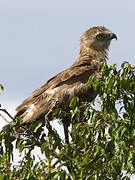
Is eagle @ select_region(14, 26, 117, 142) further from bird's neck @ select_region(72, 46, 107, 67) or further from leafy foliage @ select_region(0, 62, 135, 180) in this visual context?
leafy foliage @ select_region(0, 62, 135, 180)

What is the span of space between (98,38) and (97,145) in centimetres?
700

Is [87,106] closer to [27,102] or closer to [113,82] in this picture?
[113,82]

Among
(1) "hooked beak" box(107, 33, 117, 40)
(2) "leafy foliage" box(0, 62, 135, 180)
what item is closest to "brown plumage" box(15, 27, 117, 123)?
(1) "hooked beak" box(107, 33, 117, 40)

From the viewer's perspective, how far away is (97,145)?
6113 millimetres

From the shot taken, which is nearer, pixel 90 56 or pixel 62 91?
pixel 62 91

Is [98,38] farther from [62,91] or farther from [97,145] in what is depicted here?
[97,145]

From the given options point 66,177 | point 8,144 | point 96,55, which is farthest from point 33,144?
point 96,55

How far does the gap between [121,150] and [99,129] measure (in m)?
0.41

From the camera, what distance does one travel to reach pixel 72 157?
6.00 m

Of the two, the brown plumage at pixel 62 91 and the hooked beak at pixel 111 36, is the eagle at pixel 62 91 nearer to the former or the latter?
the brown plumage at pixel 62 91

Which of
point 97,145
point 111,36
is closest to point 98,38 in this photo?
point 111,36

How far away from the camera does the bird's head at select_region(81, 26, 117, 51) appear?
12.8 m

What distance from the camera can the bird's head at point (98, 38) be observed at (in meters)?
12.8

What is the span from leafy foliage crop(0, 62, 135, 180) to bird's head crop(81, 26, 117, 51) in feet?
19.8
